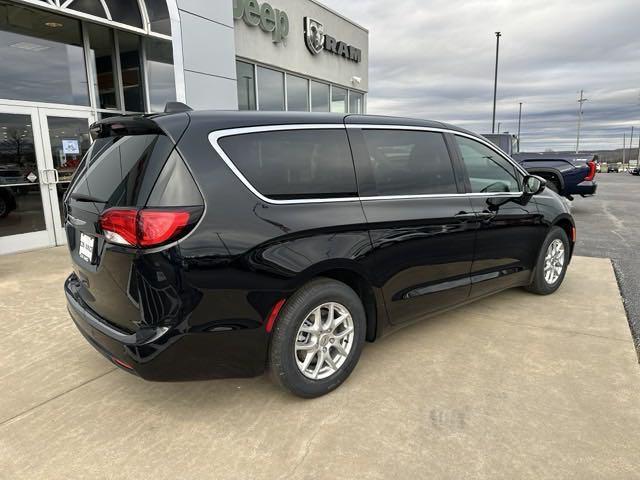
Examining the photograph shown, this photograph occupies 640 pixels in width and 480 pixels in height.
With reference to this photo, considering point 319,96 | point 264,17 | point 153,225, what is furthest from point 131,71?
point 153,225

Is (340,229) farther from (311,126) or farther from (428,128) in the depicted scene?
(428,128)

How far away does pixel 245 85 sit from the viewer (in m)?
11.3

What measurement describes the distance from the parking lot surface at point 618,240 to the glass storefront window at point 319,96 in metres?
7.83

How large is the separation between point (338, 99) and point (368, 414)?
13.9 metres

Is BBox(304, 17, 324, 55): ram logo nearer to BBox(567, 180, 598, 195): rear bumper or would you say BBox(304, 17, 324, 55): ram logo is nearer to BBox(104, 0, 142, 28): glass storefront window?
BBox(104, 0, 142, 28): glass storefront window

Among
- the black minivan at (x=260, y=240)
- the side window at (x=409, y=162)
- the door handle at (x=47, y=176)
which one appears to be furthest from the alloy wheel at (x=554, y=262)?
the door handle at (x=47, y=176)

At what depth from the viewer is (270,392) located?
2.91 m

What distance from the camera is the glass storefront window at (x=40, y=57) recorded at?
6824mm

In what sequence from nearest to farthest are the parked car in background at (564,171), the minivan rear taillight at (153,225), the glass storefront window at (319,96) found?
the minivan rear taillight at (153,225) → the parked car in background at (564,171) → the glass storefront window at (319,96)

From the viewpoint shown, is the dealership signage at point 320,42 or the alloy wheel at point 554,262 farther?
the dealership signage at point 320,42

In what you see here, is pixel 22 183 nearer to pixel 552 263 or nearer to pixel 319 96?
pixel 552 263

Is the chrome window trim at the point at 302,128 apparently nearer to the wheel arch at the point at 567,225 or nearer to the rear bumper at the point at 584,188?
the wheel arch at the point at 567,225

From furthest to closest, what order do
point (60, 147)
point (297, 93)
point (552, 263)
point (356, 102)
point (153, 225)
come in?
point (356, 102)
point (297, 93)
point (60, 147)
point (552, 263)
point (153, 225)

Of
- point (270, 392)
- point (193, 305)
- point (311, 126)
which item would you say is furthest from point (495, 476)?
point (311, 126)
